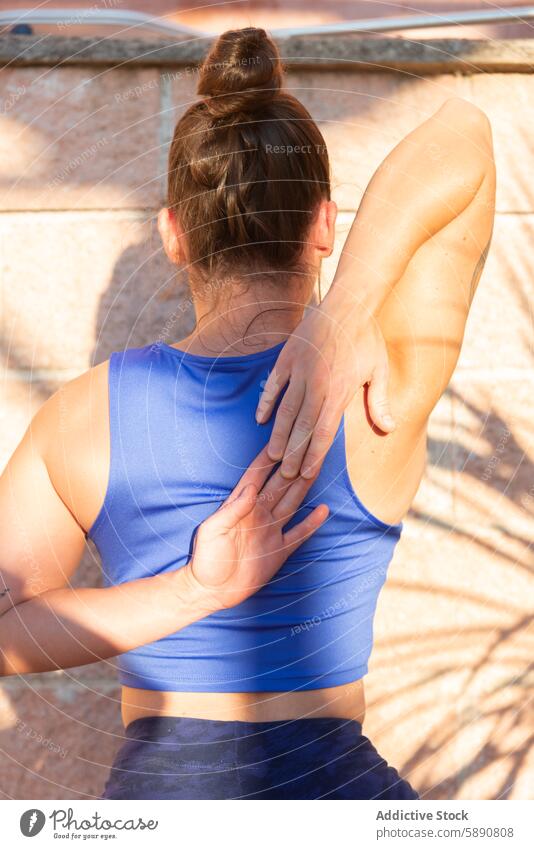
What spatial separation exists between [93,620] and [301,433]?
0.83 feet

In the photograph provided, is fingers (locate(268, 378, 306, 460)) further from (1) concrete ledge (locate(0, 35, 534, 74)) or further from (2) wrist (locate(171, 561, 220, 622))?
(1) concrete ledge (locate(0, 35, 534, 74))

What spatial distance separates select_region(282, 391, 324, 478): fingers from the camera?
2.66 feet

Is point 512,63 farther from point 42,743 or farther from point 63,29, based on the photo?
point 42,743

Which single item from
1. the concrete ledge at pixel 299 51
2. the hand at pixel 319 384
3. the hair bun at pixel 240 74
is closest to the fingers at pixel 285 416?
the hand at pixel 319 384

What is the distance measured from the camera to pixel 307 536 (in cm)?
82

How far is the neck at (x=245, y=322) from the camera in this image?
0.83 m

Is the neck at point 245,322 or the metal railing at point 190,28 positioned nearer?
the neck at point 245,322

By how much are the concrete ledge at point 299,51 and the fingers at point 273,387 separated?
0.45 metres

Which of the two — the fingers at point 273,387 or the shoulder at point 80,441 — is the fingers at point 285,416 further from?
the shoulder at point 80,441

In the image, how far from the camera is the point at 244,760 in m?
0.80

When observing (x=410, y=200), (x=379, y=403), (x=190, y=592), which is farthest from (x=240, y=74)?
(x=190, y=592)

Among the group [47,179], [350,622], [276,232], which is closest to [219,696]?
[350,622]
